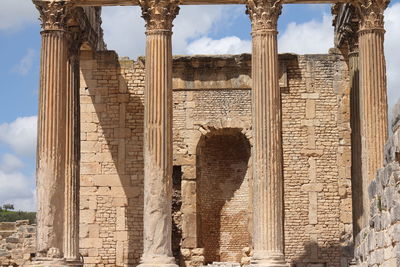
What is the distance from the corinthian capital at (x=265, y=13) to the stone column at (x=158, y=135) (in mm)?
2389

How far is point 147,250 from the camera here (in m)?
A: 23.6

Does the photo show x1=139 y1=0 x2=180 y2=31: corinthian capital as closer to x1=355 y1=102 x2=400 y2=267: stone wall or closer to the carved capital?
the carved capital

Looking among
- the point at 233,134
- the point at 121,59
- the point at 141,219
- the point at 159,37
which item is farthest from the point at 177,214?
the point at 159,37

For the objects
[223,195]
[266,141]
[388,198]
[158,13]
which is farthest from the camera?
[223,195]

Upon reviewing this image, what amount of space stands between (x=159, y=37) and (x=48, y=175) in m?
5.21

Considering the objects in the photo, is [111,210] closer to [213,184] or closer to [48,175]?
[213,184]

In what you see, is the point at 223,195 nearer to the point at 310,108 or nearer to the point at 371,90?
the point at 310,108

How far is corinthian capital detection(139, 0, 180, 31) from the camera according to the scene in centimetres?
2475

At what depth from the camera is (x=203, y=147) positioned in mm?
31641

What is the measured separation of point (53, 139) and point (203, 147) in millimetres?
8430

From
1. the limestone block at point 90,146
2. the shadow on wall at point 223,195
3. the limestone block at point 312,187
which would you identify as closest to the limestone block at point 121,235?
the shadow on wall at point 223,195

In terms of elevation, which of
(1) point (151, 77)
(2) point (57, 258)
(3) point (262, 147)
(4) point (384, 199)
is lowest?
(2) point (57, 258)

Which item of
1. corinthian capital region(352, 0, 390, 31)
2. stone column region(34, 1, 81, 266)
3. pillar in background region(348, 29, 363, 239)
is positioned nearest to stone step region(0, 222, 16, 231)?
stone column region(34, 1, 81, 266)

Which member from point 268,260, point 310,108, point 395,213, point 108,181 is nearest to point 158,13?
point 268,260
